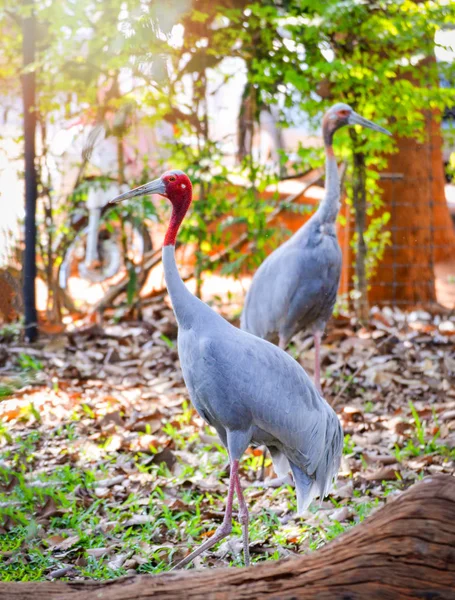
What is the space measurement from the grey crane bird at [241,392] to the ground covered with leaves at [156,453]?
301mm

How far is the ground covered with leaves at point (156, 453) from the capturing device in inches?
134

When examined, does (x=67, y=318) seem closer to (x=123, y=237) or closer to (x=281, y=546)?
(x=123, y=237)

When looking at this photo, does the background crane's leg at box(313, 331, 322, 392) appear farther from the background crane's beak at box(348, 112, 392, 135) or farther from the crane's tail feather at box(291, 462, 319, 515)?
the background crane's beak at box(348, 112, 392, 135)

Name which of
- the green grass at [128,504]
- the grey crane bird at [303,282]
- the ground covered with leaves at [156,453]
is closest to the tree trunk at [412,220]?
the ground covered with leaves at [156,453]

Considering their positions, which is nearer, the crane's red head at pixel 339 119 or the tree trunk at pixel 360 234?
the crane's red head at pixel 339 119

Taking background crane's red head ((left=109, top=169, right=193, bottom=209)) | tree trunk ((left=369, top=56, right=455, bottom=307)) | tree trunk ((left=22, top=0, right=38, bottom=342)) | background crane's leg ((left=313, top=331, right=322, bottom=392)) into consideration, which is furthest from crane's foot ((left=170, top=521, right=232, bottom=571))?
tree trunk ((left=369, top=56, right=455, bottom=307))

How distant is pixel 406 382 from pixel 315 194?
4.42 m

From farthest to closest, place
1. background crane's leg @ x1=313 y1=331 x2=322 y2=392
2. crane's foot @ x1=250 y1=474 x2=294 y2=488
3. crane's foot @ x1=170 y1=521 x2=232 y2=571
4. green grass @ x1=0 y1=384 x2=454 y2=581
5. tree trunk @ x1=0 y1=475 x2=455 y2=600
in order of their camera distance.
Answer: background crane's leg @ x1=313 y1=331 x2=322 y2=392
crane's foot @ x1=250 y1=474 x2=294 y2=488
green grass @ x1=0 y1=384 x2=454 y2=581
crane's foot @ x1=170 y1=521 x2=232 y2=571
tree trunk @ x1=0 y1=475 x2=455 y2=600

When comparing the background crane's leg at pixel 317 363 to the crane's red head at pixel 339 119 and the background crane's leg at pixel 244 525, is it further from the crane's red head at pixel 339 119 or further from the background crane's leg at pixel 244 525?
the background crane's leg at pixel 244 525

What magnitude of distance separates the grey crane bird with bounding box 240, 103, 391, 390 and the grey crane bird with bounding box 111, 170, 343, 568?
1303 mm

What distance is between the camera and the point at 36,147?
24.9ft

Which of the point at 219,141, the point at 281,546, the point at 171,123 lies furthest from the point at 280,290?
the point at 171,123

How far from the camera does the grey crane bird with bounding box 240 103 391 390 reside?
15.8 ft

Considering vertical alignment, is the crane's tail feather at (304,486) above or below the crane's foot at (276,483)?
above
